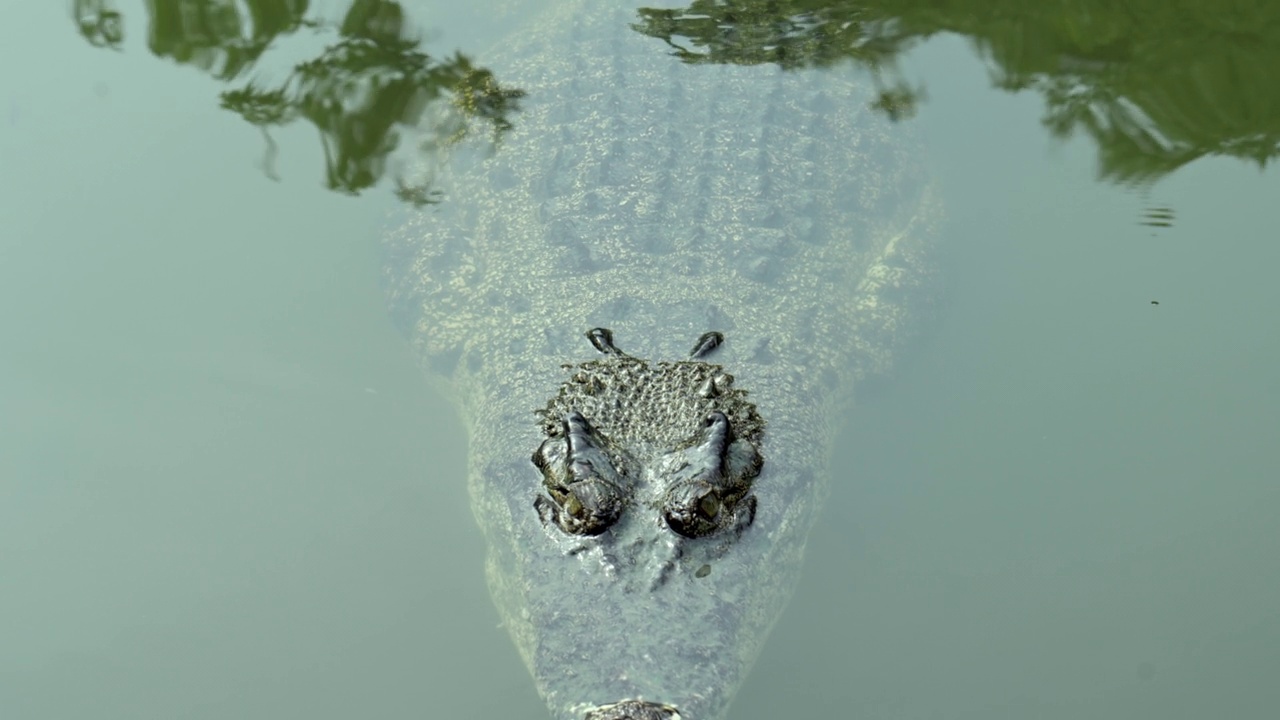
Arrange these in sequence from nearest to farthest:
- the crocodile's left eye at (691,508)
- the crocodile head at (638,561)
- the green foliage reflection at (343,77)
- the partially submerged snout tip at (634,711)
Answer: the partially submerged snout tip at (634,711) < the crocodile head at (638,561) < the crocodile's left eye at (691,508) < the green foliage reflection at (343,77)

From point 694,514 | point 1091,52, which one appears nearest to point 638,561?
point 694,514

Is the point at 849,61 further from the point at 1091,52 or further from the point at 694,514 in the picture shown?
the point at 694,514

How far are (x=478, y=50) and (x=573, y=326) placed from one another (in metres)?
2.34

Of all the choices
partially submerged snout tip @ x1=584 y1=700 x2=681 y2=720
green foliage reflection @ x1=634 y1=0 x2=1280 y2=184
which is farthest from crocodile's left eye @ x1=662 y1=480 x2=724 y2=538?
green foliage reflection @ x1=634 y1=0 x2=1280 y2=184

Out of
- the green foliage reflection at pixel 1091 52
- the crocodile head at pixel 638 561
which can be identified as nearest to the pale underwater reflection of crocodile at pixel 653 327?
the crocodile head at pixel 638 561

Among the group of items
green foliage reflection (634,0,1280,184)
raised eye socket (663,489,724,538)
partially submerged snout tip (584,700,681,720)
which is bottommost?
partially submerged snout tip (584,700,681,720)

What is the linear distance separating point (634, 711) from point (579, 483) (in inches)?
27.6

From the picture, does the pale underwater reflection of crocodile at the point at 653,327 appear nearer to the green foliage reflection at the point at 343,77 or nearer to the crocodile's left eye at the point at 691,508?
the crocodile's left eye at the point at 691,508

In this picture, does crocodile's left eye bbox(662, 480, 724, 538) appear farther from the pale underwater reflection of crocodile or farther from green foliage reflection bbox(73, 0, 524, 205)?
green foliage reflection bbox(73, 0, 524, 205)

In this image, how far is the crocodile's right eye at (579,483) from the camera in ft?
11.4

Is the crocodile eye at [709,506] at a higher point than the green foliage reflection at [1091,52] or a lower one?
lower

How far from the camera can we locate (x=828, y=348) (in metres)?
4.80

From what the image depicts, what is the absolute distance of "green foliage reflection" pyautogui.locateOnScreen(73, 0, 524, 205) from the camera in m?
5.58

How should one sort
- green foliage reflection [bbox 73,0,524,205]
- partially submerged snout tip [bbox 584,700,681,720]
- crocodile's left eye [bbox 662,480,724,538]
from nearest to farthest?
partially submerged snout tip [bbox 584,700,681,720]
crocodile's left eye [bbox 662,480,724,538]
green foliage reflection [bbox 73,0,524,205]
